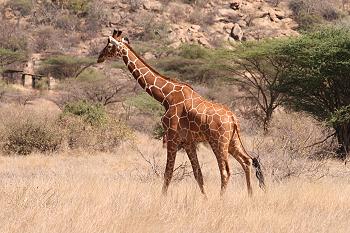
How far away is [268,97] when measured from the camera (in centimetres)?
2652

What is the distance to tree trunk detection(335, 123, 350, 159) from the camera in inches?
568

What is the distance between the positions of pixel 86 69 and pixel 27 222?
3289 centimetres

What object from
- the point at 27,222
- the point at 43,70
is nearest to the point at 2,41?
the point at 43,70

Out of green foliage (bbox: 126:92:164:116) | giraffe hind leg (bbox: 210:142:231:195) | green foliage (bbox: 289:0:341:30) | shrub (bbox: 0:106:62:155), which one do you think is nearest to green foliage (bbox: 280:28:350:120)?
green foliage (bbox: 126:92:164:116)

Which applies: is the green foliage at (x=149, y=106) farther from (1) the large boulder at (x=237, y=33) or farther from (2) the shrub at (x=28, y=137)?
(1) the large boulder at (x=237, y=33)

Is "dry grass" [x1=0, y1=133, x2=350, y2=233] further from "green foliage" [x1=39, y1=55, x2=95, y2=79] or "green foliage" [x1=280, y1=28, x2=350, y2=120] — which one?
"green foliage" [x1=39, y1=55, x2=95, y2=79]

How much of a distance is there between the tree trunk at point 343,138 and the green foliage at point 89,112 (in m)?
6.70

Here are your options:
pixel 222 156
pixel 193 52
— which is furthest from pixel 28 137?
pixel 193 52

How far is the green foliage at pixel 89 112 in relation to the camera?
15.9 m

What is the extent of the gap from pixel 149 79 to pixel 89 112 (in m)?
9.64

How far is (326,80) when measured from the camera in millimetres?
14961

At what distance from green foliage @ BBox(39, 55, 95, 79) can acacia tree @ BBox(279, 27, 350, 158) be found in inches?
849

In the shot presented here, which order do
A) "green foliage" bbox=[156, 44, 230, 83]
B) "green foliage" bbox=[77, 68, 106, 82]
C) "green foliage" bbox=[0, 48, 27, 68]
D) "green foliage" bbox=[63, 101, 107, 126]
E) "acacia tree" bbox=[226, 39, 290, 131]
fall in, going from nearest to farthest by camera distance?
"green foliage" bbox=[63, 101, 107, 126]
"acacia tree" bbox=[226, 39, 290, 131]
"green foliage" bbox=[77, 68, 106, 82]
"green foliage" bbox=[156, 44, 230, 83]
"green foliage" bbox=[0, 48, 27, 68]

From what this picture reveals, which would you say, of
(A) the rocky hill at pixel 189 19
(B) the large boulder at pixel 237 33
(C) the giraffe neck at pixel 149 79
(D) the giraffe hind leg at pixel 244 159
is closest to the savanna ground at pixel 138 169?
(D) the giraffe hind leg at pixel 244 159
